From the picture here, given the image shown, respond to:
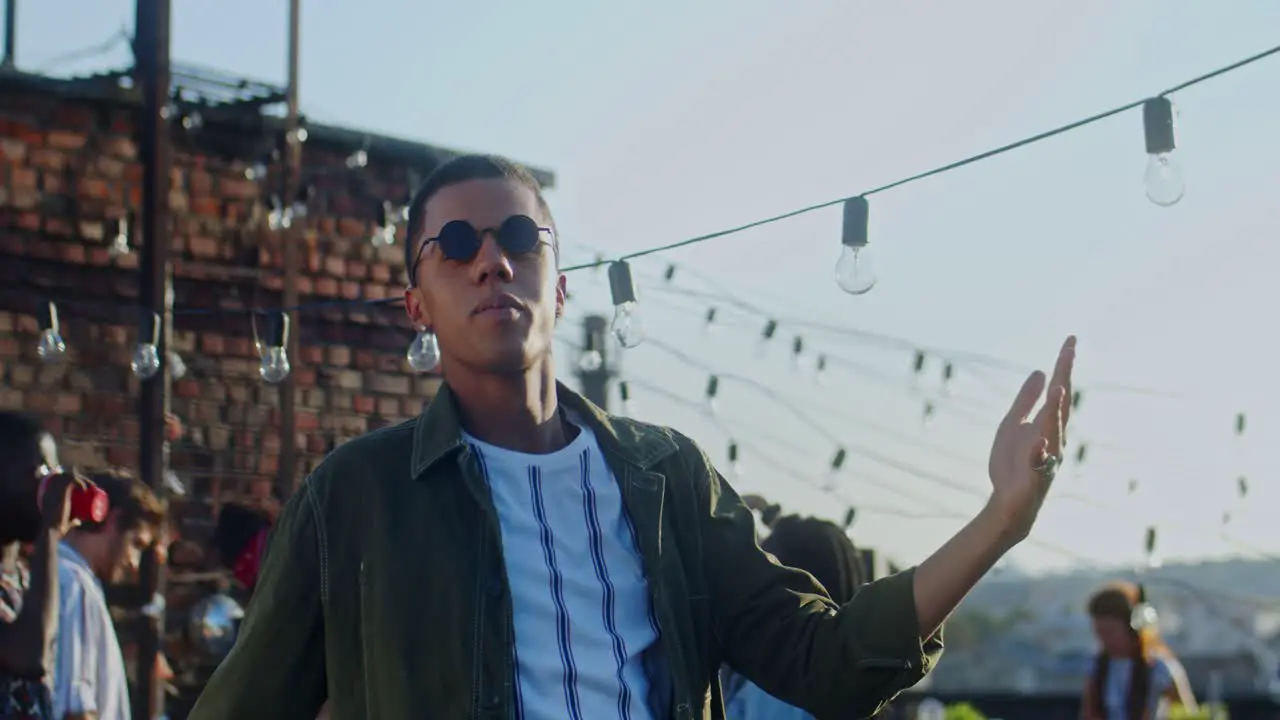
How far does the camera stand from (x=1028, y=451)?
88.7 inches

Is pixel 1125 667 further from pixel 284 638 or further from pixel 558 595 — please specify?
pixel 284 638

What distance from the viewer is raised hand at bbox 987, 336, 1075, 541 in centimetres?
225

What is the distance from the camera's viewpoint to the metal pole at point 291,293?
28.0 feet

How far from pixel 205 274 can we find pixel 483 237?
6.18 m

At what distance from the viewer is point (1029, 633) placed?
308 ft

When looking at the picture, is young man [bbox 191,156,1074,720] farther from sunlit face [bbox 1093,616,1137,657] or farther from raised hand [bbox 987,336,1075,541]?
sunlit face [bbox 1093,616,1137,657]

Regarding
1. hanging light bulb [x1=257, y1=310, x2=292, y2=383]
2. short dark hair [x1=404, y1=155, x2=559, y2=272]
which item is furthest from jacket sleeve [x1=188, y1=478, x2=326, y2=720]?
hanging light bulb [x1=257, y1=310, x2=292, y2=383]

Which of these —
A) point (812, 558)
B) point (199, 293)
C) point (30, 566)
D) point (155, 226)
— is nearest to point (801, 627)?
point (812, 558)

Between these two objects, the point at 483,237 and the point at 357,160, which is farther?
the point at 357,160

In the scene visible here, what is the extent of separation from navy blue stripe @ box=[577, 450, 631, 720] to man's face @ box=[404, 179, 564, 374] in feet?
0.62

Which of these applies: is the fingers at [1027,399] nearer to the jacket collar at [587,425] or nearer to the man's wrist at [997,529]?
the man's wrist at [997,529]

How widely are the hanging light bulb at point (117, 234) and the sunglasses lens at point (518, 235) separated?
5.93 meters

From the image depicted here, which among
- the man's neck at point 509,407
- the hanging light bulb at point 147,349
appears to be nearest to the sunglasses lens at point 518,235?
the man's neck at point 509,407

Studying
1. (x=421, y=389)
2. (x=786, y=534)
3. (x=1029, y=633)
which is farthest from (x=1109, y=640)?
(x=1029, y=633)
